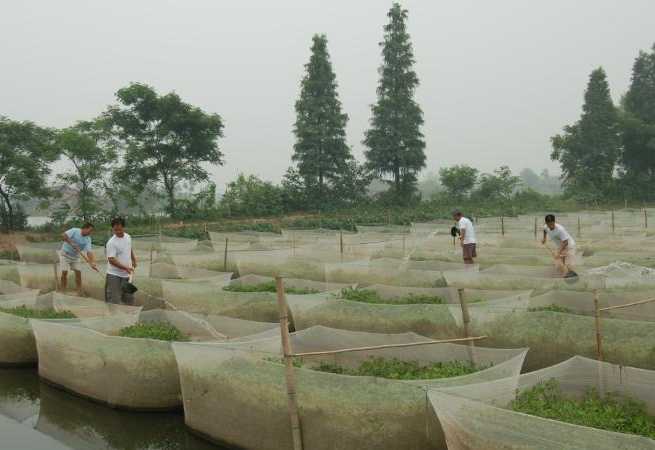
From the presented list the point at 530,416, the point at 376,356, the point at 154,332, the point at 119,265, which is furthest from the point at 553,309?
the point at 119,265

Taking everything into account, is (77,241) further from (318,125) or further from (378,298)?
(318,125)

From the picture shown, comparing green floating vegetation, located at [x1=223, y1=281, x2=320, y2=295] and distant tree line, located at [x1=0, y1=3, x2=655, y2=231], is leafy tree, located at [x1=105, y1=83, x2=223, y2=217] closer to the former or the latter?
distant tree line, located at [x1=0, y1=3, x2=655, y2=231]

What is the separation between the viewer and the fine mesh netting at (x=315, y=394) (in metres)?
4.02

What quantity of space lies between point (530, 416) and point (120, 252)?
5.77 m

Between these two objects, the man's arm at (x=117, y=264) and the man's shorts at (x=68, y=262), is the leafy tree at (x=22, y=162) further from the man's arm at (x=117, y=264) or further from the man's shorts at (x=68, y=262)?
the man's arm at (x=117, y=264)

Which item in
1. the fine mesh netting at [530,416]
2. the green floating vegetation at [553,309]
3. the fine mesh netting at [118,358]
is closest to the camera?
the fine mesh netting at [530,416]

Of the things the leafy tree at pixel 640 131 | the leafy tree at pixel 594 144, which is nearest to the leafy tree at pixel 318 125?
the leafy tree at pixel 594 144

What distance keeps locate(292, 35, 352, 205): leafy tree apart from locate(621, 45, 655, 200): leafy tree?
17394mm

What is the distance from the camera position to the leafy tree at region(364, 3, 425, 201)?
97.1ft

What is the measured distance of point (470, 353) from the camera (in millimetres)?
4961

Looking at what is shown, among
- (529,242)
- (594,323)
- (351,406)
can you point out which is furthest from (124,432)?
(529,242)

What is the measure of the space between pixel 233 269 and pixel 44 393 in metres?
5.65

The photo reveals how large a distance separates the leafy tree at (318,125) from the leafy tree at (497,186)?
10175mm

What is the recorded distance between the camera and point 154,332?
20.0ft
